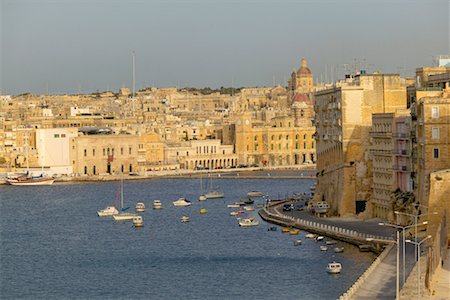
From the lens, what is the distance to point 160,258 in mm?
33406

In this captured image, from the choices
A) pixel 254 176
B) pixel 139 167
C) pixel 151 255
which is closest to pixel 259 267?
pixel 151 255

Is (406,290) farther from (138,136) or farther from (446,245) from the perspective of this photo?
(138,136)

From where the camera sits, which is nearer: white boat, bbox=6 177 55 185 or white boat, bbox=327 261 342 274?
white boat, bbox=327 261 342 274

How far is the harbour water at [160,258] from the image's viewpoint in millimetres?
27531

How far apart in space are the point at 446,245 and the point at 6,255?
1339cm

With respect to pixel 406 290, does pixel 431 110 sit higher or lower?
higher

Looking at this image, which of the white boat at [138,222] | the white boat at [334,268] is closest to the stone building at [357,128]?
the white boat at [138,222]

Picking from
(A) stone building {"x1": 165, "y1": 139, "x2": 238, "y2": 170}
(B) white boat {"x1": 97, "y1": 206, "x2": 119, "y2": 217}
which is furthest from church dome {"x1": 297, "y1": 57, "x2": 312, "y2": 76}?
(B) white boat {"x1": 97, "y1": 206, "x2": 119, "y2": 217}

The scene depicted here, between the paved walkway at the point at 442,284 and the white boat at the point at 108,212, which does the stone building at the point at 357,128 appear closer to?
the white boat at the point at 108,212

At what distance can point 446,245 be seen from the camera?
27.0 meters

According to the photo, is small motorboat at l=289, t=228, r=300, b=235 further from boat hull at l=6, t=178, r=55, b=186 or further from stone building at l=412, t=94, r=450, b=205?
boat hull at l=6, t=178, r=55, b=186

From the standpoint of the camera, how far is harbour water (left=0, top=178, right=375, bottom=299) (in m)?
27.5

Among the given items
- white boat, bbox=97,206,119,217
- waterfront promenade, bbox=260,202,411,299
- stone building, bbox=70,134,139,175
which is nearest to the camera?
waterfront promenade, bbox=260,202,411,299

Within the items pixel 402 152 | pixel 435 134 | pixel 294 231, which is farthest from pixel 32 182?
pixel 435 134
